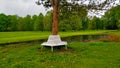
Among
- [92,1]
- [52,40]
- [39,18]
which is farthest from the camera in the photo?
[39,18]

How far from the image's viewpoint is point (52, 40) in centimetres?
1966

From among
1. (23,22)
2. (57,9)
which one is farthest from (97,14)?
(23,22)

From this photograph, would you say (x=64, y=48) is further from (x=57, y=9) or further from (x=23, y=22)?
(x=23, y=22)

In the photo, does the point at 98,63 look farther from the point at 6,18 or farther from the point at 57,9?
the point at 6,18

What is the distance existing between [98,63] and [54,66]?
2507 mm

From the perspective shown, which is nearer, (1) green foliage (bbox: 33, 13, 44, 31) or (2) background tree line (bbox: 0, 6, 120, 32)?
(2) background tree line (bbox: 0, 6, 120, 32)

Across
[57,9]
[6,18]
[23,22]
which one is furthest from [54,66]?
[6,18]

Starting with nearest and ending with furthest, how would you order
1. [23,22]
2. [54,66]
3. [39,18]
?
[54,66]
[39,18]
[23,22]

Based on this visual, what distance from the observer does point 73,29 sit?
114062 mm

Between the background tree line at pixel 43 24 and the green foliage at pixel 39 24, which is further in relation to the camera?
the green foliage at pixel 39 24

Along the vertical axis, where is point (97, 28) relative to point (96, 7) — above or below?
below

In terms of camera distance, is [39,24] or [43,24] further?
[39,24]

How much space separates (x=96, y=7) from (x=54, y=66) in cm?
945

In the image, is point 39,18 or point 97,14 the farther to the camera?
point 39,18
